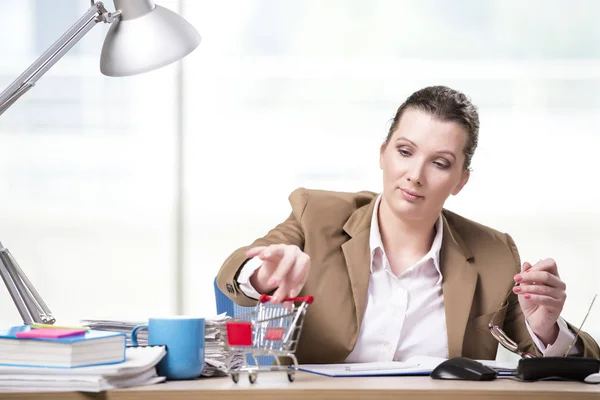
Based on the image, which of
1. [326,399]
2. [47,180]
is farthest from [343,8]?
[326,399]

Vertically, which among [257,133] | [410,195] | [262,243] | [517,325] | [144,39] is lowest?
[517,325]

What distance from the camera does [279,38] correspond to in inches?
169

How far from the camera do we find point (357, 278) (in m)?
2.03

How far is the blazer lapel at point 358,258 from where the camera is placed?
79.0 inches

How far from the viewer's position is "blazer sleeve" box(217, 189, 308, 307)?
178cm

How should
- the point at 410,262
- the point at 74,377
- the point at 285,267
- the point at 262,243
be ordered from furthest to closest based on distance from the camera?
the point at 410,262 → the point at 262,243 → the point at 285,267 → the point at 74,377

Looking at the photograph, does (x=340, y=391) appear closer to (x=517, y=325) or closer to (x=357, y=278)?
(x=357, y=278)

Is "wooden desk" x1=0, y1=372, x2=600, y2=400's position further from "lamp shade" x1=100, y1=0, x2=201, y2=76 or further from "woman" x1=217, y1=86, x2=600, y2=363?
"lamp shade" x1=100, y1=0, x2=201, y2=76

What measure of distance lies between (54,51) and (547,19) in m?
3.28

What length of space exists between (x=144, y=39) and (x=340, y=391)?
89 cm

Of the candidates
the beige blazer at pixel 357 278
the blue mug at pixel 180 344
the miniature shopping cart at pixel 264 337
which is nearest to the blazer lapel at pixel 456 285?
the beige blazer at pixel 357 278

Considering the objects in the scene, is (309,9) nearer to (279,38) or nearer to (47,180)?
(279,38)

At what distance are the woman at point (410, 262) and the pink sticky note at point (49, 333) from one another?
648mm

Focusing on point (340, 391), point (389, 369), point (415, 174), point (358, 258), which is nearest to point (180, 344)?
point (340, 391)
